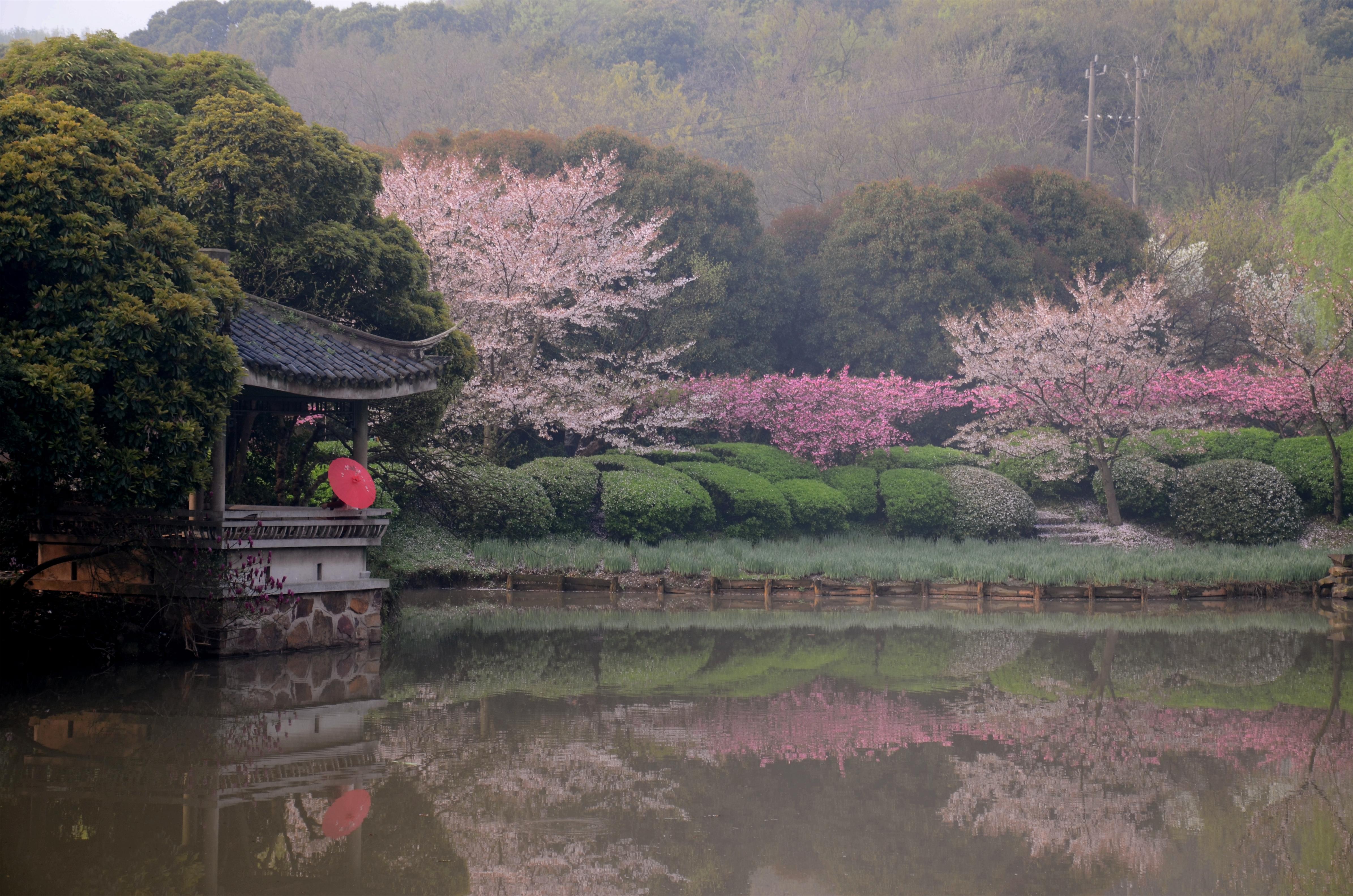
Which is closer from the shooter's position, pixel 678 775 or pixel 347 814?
pixel 347 814

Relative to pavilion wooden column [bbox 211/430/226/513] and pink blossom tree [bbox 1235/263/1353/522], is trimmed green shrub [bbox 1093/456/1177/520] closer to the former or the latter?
pink blossom tree [bbox 1235/263/1353/522]

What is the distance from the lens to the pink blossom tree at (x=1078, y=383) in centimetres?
2242

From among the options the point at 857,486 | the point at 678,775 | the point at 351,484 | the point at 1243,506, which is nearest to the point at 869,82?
the point at 857,486

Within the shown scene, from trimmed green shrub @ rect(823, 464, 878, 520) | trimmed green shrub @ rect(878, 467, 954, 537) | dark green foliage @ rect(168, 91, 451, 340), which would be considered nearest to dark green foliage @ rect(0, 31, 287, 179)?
dark green foliage @ rect(168, 91, 451, 340)

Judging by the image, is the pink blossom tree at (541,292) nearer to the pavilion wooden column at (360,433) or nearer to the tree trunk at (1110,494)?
the pavilion wooden column at (360,433)

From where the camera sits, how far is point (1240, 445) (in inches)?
936

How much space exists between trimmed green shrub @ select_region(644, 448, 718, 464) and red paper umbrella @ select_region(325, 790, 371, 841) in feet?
52.1

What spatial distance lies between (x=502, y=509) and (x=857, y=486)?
8.13 meters

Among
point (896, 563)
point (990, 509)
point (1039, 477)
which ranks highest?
point (1039, 477)

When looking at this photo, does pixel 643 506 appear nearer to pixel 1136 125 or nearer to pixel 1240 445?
pixel 1240 445

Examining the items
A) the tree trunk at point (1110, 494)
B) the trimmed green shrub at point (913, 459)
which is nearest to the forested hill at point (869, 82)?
the trimmed green shrub at point (913, 459)

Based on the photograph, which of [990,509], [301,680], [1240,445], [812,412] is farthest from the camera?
[812,412]

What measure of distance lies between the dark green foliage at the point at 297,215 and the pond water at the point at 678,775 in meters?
4.32

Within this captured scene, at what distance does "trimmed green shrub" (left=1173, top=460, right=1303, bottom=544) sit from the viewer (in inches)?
842
